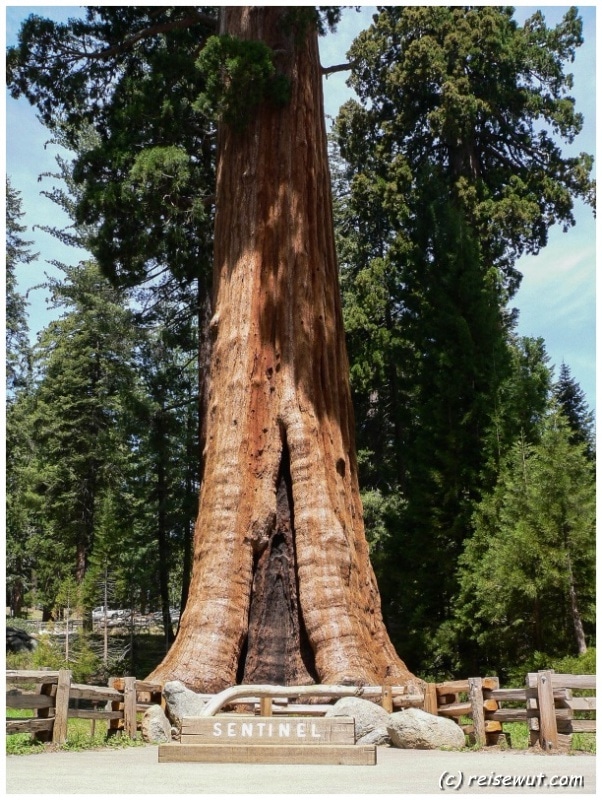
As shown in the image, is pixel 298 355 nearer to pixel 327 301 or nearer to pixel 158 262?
pixel 327 301

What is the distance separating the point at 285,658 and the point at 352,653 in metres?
0.96

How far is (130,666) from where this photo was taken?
67.9 ft

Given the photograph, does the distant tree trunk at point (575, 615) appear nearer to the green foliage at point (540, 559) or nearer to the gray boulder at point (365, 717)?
the green foliage at point (540, 559)

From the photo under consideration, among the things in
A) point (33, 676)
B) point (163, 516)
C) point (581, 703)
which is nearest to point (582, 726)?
point (581, 703)

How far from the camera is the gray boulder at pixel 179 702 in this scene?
8672mm

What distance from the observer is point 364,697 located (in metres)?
9.03

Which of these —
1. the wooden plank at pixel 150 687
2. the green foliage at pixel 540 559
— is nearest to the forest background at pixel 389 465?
the green foliage at pixel 540 559

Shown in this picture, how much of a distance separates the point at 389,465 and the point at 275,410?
40.4 ft

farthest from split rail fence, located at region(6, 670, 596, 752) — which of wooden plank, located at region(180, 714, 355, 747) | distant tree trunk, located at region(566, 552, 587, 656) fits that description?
distant tree trunk, located at region(566, 552, 587, 656)

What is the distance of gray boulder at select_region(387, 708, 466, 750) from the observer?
798 cm

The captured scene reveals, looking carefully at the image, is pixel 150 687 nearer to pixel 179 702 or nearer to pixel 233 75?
pixel 179 702

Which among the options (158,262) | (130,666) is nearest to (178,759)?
(158,262)

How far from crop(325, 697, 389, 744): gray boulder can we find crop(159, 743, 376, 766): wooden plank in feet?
5.82

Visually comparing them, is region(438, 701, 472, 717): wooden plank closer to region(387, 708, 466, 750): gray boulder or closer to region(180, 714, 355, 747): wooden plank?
region(387, 708, 466, 750): gray boulder
